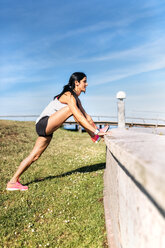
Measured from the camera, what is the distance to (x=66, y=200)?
4328mm

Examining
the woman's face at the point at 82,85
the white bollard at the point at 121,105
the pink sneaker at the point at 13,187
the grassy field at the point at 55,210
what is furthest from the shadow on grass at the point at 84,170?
the white bollard at the point at 121,105

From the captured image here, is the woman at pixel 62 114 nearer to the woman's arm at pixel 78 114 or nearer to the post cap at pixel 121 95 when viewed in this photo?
the woman's arm at pixel 78 114

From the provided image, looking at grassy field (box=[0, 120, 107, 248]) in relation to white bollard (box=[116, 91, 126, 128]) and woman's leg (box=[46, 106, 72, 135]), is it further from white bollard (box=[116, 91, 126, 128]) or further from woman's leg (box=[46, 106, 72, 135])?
white bollard (box=[116, 91, 126, 128])

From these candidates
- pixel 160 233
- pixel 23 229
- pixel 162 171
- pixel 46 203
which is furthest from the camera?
pixel 46 203

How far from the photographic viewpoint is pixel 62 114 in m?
4.29

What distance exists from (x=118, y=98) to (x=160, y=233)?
1097 cm

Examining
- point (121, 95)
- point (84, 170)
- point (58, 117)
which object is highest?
point (121, 95)

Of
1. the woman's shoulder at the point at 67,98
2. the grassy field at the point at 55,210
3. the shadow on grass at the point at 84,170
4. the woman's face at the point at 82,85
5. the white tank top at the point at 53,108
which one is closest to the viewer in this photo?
the grassy field at the point at 55,210

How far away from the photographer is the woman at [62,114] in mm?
4113

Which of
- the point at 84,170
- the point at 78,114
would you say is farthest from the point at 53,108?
the point at 84,170

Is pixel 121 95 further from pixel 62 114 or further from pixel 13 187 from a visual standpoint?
pixel 13 187

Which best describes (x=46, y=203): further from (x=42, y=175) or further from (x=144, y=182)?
(x=144, y=182)

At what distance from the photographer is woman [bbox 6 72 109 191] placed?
13.5ft

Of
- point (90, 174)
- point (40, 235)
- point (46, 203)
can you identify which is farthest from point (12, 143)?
point (40, 235)
